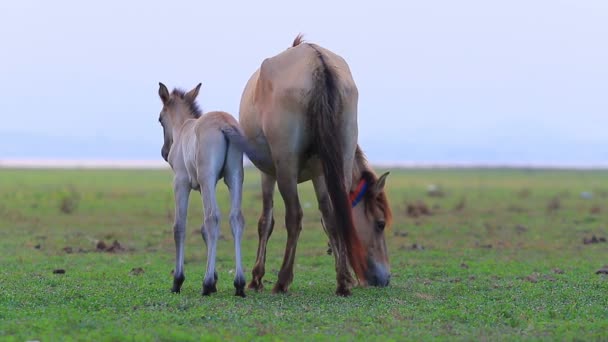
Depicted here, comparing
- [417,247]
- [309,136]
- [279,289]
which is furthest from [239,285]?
[417,247]

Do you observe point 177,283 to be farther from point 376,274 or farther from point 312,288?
point 376,274

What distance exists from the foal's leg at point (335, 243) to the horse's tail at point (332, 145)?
0.13m

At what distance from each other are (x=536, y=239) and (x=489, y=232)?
1.69 metres

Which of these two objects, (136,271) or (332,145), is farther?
(136,271)

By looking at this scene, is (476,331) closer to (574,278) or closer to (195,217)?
(574,278)

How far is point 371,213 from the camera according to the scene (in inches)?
402

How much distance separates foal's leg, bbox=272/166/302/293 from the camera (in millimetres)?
8812

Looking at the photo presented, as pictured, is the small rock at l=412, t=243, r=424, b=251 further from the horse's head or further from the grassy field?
the horse's head

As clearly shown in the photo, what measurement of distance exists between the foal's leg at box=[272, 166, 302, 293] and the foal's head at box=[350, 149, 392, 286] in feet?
2.91

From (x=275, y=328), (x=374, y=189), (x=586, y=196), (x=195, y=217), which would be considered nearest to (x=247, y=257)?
(x=374, y=189)

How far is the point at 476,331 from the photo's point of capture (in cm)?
698

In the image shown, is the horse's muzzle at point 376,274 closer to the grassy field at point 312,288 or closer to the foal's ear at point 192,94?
the grassy field at point 312,288

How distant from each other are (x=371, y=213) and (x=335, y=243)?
104cm

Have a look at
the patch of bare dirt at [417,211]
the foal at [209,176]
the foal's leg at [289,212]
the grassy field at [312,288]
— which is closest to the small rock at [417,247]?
the grassy field at [312,288]
